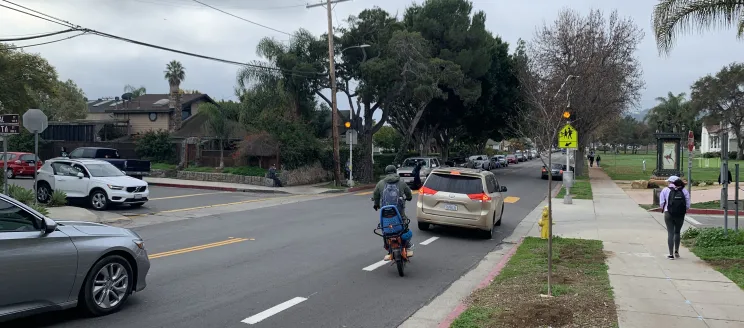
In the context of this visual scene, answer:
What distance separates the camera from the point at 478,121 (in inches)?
2010

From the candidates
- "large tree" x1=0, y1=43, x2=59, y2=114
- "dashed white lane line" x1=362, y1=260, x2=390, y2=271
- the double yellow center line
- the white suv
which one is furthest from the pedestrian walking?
"dashed white lane line" x1=362, y1=260, x2=390, y2=271

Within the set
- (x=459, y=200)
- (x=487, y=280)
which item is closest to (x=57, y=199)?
(x=459, y=200)

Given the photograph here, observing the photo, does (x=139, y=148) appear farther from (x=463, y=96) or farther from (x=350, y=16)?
(x=463, y=96)

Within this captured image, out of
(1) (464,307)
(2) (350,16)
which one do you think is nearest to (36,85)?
(2) (350,16)

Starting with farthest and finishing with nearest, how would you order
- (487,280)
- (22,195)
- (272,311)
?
1. (22,195)
2. (487,280)
3. (272,311)

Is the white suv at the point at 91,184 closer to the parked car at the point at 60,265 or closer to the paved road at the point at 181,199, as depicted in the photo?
the paved road at the point at 181,199

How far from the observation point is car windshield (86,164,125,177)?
18.2 metres

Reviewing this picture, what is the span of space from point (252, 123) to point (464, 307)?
82.1 feet

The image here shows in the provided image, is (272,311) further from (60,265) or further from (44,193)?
(44,193)

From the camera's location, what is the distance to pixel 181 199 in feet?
71.5

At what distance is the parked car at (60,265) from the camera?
5.62 m

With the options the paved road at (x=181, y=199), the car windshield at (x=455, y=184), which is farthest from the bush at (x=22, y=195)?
the car windshield at (x=455, y=184)

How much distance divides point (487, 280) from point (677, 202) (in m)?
4.36

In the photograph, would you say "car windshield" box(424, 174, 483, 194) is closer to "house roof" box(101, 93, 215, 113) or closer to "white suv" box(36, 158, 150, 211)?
"white suv" box(36, 158, 150, 211)
